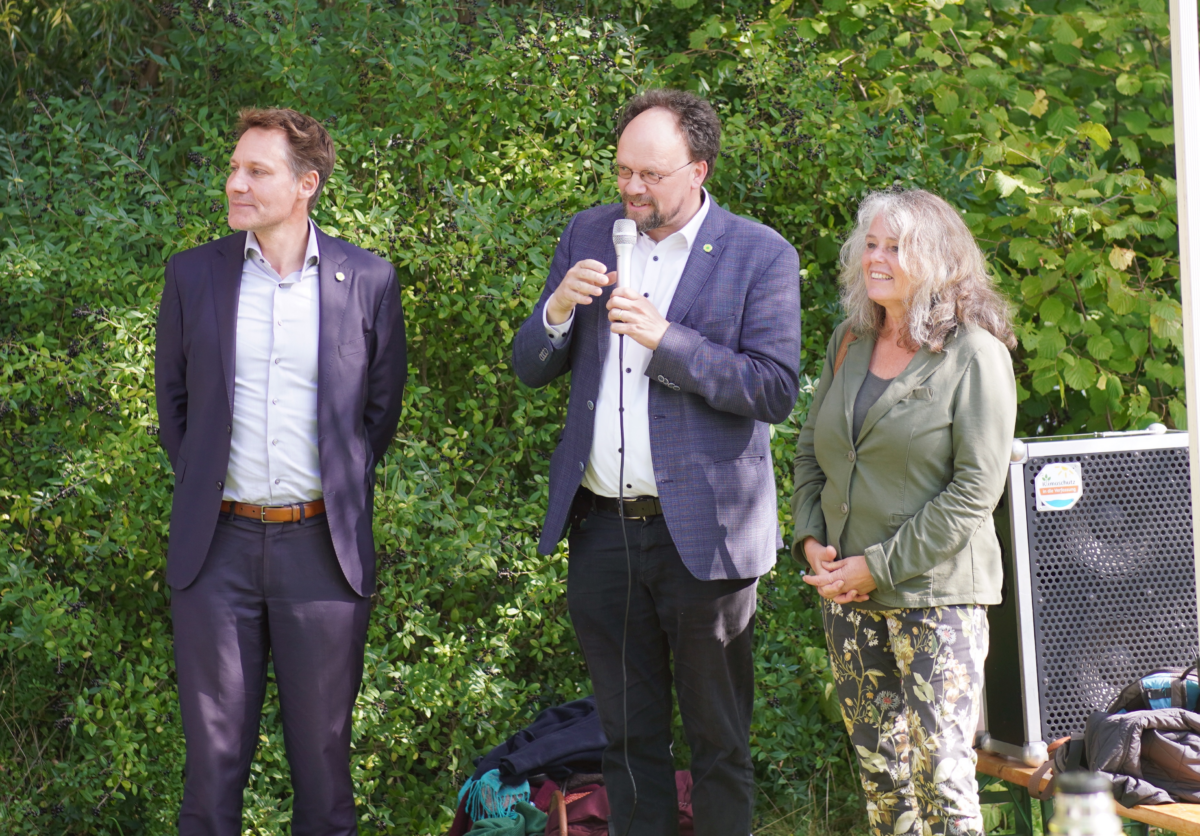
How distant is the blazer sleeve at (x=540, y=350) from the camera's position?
2.87 m

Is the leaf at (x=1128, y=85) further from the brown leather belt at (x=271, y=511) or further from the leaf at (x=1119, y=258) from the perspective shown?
the brown leather belt at (x=271, y=511)

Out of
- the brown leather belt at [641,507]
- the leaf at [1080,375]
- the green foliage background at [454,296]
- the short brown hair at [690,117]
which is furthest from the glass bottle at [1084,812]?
the leaf at [1080,375]

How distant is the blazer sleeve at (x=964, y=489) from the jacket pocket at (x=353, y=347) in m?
1.36

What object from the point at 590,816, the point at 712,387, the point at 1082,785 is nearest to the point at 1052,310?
the point at 712,387

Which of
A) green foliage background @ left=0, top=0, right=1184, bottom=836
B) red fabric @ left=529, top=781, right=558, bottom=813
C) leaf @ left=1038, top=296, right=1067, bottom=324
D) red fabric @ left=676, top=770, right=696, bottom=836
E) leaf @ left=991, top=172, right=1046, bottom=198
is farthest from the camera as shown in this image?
leaf @ left=1038, top=296, right=1067, bottom=324

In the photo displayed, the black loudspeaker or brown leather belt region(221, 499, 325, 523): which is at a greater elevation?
brown leather belt region(221, 499, 325, 523)

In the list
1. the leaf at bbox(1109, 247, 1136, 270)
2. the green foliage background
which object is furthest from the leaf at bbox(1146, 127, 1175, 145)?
the leaf at bbox(1109, 247, 1136, 270)

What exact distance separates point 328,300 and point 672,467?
976 millimetres

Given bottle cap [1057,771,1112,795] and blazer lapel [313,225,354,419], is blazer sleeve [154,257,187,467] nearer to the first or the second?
blazer lapel [313,225,354,419]

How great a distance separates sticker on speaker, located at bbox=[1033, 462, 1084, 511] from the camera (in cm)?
312

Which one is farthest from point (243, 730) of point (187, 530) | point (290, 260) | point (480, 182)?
point (480, 182)

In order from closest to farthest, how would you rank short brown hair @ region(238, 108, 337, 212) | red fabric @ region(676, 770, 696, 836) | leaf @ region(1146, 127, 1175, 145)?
short brown hair @ region(238, 108, 337, 212), red fabric @ region(676, 770, 696, 836), leaf @ region(1146, 127, 1175, 145)

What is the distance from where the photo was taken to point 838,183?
4.13 meters

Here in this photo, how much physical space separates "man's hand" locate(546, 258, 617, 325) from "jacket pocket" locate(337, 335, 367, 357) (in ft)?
1.87
